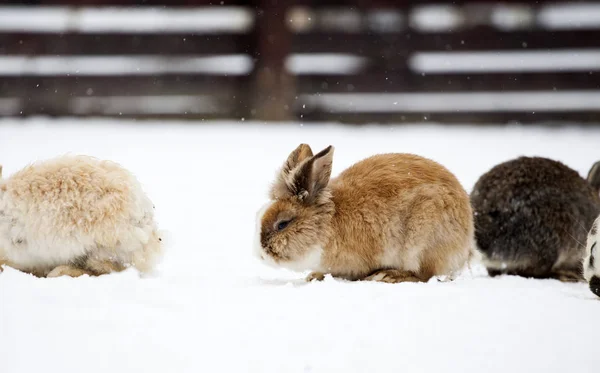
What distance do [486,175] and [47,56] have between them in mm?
6796

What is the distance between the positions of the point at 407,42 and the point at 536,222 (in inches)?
225

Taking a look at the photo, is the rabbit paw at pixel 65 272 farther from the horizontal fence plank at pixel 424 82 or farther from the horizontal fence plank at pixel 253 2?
the horizontal fence plank at pixel 253 2

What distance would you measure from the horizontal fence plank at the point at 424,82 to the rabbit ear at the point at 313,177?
6021 millimetres

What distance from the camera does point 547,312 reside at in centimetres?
280

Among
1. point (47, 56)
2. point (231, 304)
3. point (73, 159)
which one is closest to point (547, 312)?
point (231, 304)

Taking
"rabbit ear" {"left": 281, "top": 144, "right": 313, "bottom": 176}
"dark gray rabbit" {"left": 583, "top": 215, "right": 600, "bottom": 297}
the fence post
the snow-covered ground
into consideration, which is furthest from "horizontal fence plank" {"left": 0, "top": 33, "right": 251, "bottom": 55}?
"dark gray rabbit" {"left": 583, "top": 215, "right": 600, "bottom": 297}

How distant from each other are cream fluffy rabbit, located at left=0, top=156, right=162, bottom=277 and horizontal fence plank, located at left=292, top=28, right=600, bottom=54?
6.44 metres

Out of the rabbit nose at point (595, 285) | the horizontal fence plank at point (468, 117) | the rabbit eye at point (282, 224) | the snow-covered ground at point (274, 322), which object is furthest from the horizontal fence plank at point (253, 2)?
the rabbit nose at point (595, 285)

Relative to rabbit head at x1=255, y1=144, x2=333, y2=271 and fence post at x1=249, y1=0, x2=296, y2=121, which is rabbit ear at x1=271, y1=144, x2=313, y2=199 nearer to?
rabbit head at x1=255, y1=144, x2=333, y2=271

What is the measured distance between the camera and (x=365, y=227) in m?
3.51

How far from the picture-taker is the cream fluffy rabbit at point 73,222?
10.6 feet

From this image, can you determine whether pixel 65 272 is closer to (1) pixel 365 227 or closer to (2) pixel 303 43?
(1) pixel 365 227

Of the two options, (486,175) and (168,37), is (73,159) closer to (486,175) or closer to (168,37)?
(486,175)

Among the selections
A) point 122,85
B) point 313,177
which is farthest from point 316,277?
point 122,85
